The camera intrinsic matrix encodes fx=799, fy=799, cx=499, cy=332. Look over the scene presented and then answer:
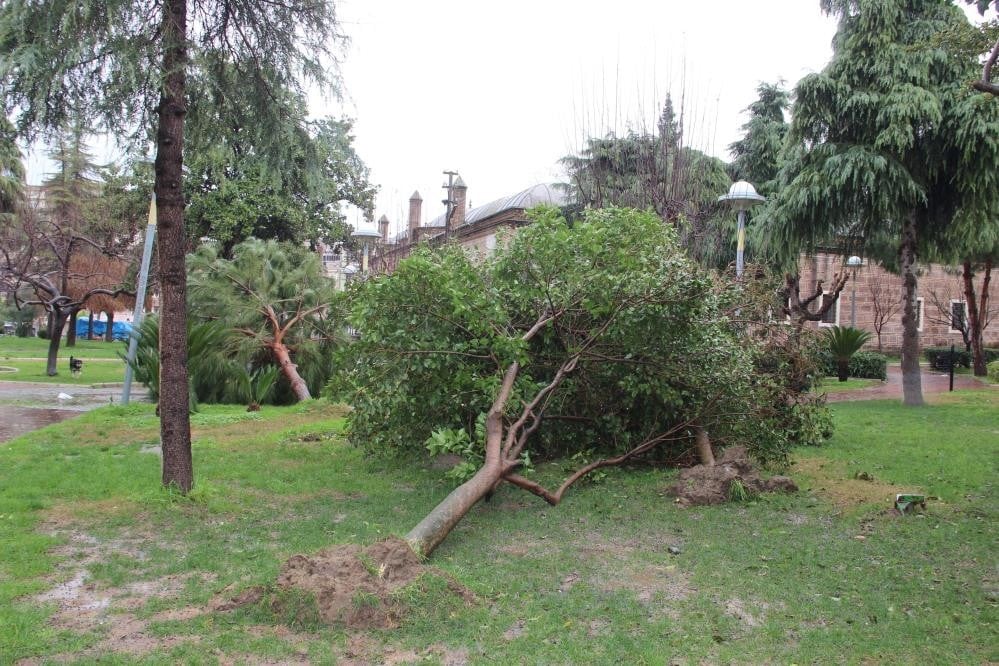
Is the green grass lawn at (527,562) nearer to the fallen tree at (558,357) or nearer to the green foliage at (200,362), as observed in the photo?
the fallen tree at (558,357)

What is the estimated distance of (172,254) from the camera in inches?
251

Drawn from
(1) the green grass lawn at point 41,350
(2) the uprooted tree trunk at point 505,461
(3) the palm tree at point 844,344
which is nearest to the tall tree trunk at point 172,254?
(2) the uprooted tree trunk at point 505,461

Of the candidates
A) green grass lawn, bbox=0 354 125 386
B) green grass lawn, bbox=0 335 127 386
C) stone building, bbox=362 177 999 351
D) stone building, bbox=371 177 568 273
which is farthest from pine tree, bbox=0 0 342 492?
stone building, bbox=362 177 999 351

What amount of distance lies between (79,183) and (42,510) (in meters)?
36.1

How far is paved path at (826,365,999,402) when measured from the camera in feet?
55.6

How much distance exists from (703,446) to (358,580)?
4.62 m

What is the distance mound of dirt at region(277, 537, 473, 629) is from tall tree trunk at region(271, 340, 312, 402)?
35.7ft

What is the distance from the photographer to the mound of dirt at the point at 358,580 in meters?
3.99

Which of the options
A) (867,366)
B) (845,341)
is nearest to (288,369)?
(845,341)

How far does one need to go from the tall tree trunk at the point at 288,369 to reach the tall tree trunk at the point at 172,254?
8.49 metres

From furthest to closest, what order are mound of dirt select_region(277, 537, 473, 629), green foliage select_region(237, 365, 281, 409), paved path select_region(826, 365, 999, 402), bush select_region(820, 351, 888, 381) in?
bush select_region(820, 351, 888, 381)
paved path select_region(826, 365, 999, 402)
green foliage select_region(237, 365, 281, 409)
mound of dirt select_region(277, 537, 473, 629)

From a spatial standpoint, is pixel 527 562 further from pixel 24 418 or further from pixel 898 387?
pixel 898 387

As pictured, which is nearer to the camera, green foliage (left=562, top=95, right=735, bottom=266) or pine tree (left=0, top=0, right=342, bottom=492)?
pine tree (left=0, top=0, right=342, bottom=492)

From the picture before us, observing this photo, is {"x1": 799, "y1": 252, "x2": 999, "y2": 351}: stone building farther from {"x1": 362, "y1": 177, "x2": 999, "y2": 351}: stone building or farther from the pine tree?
the pine tree
